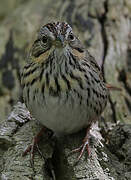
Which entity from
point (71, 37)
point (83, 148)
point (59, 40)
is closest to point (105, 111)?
point (83, 148)

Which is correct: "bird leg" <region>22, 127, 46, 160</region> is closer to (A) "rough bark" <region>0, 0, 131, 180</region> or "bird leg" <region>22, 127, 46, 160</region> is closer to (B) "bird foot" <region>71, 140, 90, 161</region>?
(A) "rough bark" <region>0, 0, 131, 180</region>

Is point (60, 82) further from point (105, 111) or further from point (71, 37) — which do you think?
point (105, 111)

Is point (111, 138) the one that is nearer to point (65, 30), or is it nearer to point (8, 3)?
point (65, 30)

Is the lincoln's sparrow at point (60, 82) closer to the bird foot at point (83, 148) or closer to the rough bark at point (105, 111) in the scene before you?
the bird foot at point (83, 148)

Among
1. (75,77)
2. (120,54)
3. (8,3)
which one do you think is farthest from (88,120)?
(8,3)

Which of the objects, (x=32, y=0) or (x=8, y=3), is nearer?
(x=32, y=0)

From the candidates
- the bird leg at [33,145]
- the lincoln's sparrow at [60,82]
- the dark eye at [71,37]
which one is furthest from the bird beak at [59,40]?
the bird leg at [33,145]

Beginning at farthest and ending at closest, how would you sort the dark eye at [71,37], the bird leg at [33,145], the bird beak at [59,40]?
the bird leg at [33,145] → the dark eye at [71,37] → the bird beak at [59,40]
